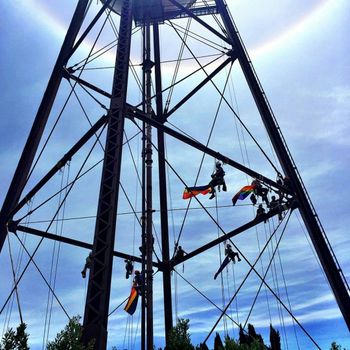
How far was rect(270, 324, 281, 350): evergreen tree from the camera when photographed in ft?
31.0

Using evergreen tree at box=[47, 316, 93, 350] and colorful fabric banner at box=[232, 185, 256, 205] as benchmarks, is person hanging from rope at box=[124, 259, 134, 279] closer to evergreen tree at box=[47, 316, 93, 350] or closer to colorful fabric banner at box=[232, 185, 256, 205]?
colorful fabric banner at box=[232, 185, 256, 205]

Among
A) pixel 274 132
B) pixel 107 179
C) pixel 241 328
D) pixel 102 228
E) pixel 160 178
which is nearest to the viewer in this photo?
pixel 102 228

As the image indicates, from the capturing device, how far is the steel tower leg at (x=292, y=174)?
10.3 m

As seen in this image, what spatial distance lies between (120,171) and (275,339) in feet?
18.5

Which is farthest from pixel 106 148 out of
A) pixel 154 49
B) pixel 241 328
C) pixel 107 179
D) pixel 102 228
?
pixel 154 49

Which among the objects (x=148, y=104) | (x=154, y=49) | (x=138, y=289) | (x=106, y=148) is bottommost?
(x=138, y=289)

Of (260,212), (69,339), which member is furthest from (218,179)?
(69,339)

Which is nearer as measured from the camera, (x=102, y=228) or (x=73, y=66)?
(x=102, y=228)

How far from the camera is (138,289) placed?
1286 centimetres

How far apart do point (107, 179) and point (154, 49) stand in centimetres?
906

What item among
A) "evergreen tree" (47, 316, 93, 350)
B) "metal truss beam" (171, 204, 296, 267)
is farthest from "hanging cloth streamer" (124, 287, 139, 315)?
"evergreen tree" (47, 316, 93, 350)

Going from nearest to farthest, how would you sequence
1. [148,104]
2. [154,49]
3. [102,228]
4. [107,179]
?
1. [102,228]
2. [107,179]
3. [148,104]
4. [154,49]

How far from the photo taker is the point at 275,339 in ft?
32.3

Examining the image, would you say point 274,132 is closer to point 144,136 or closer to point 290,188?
point 290,188
